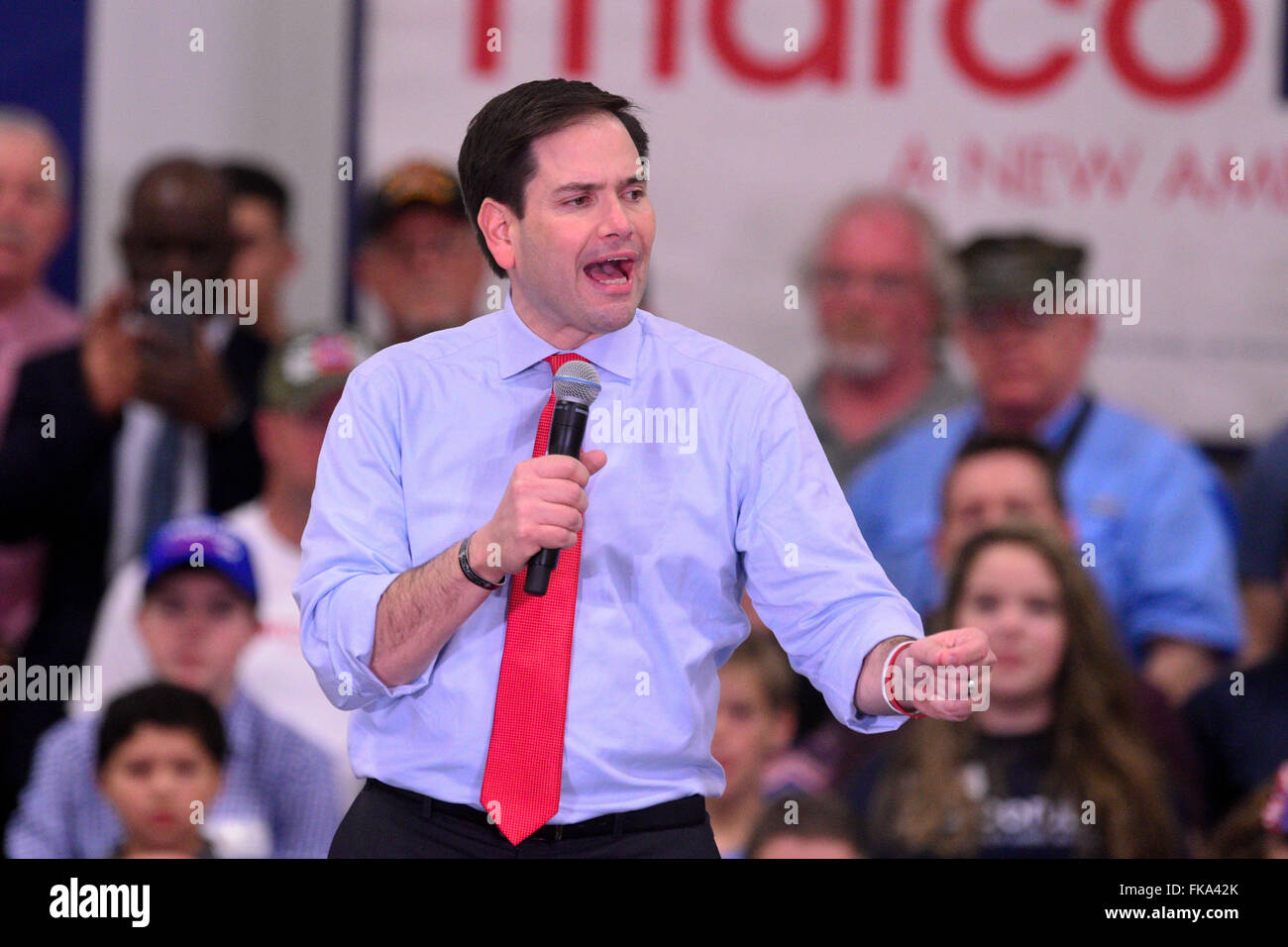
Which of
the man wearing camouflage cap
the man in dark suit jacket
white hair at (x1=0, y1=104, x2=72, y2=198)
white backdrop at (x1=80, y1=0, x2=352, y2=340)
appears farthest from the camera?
white backdrop at (x1=80, y1=0, x2=352, y2=340)

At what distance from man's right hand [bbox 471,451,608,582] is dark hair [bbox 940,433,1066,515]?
183 centimetres

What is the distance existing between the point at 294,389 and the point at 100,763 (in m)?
0.87

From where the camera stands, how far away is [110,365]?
3.71 meters

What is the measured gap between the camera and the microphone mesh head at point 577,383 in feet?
6.29

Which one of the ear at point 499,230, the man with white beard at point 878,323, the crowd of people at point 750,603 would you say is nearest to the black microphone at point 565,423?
the ear at point 499,230

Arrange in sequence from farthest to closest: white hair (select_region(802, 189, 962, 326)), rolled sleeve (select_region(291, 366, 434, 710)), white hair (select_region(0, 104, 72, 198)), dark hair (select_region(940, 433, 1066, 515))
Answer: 1. white hair (select_region(0, 104, 72, 198))
2. white hair (select_region(802, 189, 962, 326))
3. dark hair (select_region(940, 433, 1066, 515))
4. rolled sleeve (select_region(291, 366, 434, 710))

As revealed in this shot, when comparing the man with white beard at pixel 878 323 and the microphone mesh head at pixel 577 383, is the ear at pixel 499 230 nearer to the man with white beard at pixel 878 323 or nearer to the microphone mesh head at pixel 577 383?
the microphone mesh head at pixel 577 383

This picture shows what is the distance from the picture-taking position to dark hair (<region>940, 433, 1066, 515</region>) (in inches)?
139

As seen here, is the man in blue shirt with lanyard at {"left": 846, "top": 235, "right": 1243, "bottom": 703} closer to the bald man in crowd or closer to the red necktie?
the red necktie

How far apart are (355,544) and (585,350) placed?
1.16ft

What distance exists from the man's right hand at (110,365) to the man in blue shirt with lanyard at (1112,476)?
1672 mm

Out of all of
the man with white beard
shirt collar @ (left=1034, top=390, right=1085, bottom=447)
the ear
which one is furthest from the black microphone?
shirt collar @ (left=1034, top=390, right=1085, bottom=447)

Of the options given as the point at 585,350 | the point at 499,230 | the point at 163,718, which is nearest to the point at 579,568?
the point at 585,350
